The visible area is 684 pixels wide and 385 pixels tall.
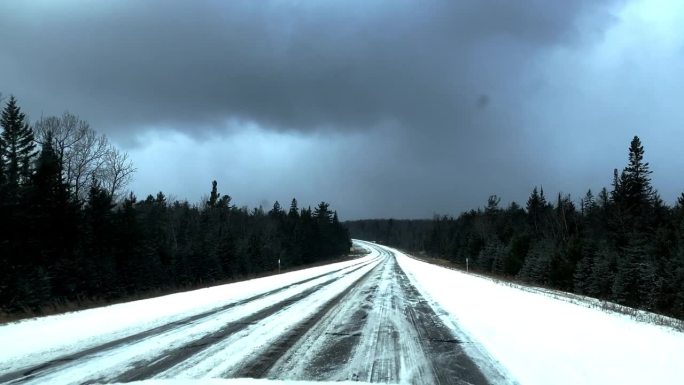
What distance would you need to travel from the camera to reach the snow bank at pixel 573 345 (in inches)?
248

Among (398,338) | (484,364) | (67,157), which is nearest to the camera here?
(484,364)

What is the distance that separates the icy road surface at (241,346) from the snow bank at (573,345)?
1.93 ft

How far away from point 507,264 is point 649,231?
A: 20700mm

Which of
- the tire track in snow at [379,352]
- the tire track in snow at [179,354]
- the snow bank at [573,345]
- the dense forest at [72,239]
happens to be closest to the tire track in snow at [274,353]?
the tire track in snow at [379,352]

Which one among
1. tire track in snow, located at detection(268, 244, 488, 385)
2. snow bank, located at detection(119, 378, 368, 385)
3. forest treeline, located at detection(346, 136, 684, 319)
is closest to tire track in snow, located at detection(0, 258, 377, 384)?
snow bank, located at detection(119, 378, 368, 385)

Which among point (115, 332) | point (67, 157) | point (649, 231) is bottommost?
point (115, 332)

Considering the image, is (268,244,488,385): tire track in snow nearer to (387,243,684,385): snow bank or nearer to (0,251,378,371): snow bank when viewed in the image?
(387,243,684,385): snow bank

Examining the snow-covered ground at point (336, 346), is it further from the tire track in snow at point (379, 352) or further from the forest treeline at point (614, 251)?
the forest treeline at point (614, 251)

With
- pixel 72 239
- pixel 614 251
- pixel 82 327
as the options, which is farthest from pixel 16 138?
pixel 614 251

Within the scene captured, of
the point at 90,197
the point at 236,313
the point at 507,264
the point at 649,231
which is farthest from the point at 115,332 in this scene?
the point at 507,264

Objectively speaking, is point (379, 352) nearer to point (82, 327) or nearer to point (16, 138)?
point (82, 327)

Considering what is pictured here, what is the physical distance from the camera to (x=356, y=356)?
7227 mm

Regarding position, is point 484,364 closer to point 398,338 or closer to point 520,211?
point 398,338

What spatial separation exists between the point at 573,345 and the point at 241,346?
5544 millimetres
